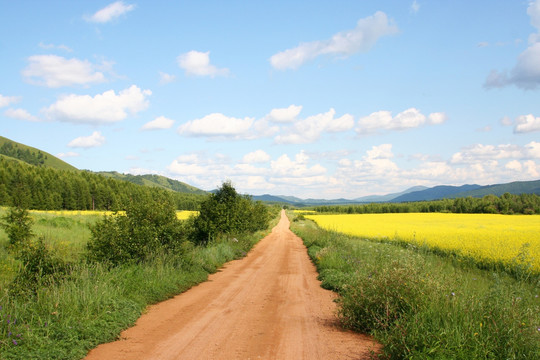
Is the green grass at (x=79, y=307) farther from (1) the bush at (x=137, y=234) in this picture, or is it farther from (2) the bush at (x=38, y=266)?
(1) the bush at (x=137, y=234)

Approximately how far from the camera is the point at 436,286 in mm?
6602

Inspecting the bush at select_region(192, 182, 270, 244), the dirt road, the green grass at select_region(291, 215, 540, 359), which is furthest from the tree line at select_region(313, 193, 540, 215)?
the green grass at select_region(291, 215, 540, 359)

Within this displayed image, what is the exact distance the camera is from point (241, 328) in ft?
24.5

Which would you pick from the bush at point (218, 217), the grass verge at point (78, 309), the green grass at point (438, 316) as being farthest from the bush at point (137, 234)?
the bush at point (218, 217)

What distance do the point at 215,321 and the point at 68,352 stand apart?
3088 mm

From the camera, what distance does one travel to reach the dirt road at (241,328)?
19.7 feet

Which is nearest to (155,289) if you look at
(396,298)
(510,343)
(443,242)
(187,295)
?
(187,295)

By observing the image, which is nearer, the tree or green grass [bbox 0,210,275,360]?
green grass [bbox 0,210,275,360]

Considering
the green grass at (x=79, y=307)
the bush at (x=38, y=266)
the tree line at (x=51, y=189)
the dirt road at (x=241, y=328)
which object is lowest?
the dirt road at (x=241, y=328)

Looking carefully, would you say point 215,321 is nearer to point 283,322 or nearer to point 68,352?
point 283,322

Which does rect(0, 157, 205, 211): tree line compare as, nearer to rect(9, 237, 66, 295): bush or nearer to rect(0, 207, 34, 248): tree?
rect(0, 207, 34, 248): tree

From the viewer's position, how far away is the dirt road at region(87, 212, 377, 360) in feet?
19.7

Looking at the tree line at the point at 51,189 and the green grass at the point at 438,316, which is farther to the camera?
the tree line at the point at 51,189

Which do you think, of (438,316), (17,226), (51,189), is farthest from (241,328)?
(51,189)
